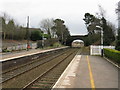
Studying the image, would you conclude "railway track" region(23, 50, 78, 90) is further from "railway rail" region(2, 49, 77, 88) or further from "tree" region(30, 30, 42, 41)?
"tree" region(30, 30, 42, 41)

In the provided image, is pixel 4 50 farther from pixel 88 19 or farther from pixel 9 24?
pixel 88 19

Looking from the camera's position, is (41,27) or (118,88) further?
(41,27)

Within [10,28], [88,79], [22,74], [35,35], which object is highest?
[10,28]

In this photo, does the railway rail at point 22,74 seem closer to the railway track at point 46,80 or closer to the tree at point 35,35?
the railway track at point 46,80

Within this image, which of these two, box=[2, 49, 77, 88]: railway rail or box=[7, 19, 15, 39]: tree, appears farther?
box=[7, 19, 15, 39]: tree

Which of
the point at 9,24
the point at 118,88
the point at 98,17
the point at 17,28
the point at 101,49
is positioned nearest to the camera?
the point at 118,88

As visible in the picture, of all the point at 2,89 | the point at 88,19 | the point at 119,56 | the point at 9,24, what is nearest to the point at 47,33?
the point at 88,19

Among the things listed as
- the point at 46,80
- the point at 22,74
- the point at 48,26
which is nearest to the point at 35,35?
the point at 48,26

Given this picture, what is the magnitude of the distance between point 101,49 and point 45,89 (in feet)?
80.7

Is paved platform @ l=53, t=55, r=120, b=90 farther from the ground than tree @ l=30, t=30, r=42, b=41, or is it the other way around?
tree @ l=30, t=30, r=42, b=41

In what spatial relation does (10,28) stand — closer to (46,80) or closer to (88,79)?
(46,80)

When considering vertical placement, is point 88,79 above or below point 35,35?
below

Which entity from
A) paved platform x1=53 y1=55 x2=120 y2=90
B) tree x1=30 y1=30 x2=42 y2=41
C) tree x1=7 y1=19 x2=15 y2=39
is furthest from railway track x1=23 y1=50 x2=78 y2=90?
tree x1=30 y1=30 x2=42 y2=41

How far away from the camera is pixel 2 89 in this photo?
883 centimetres
